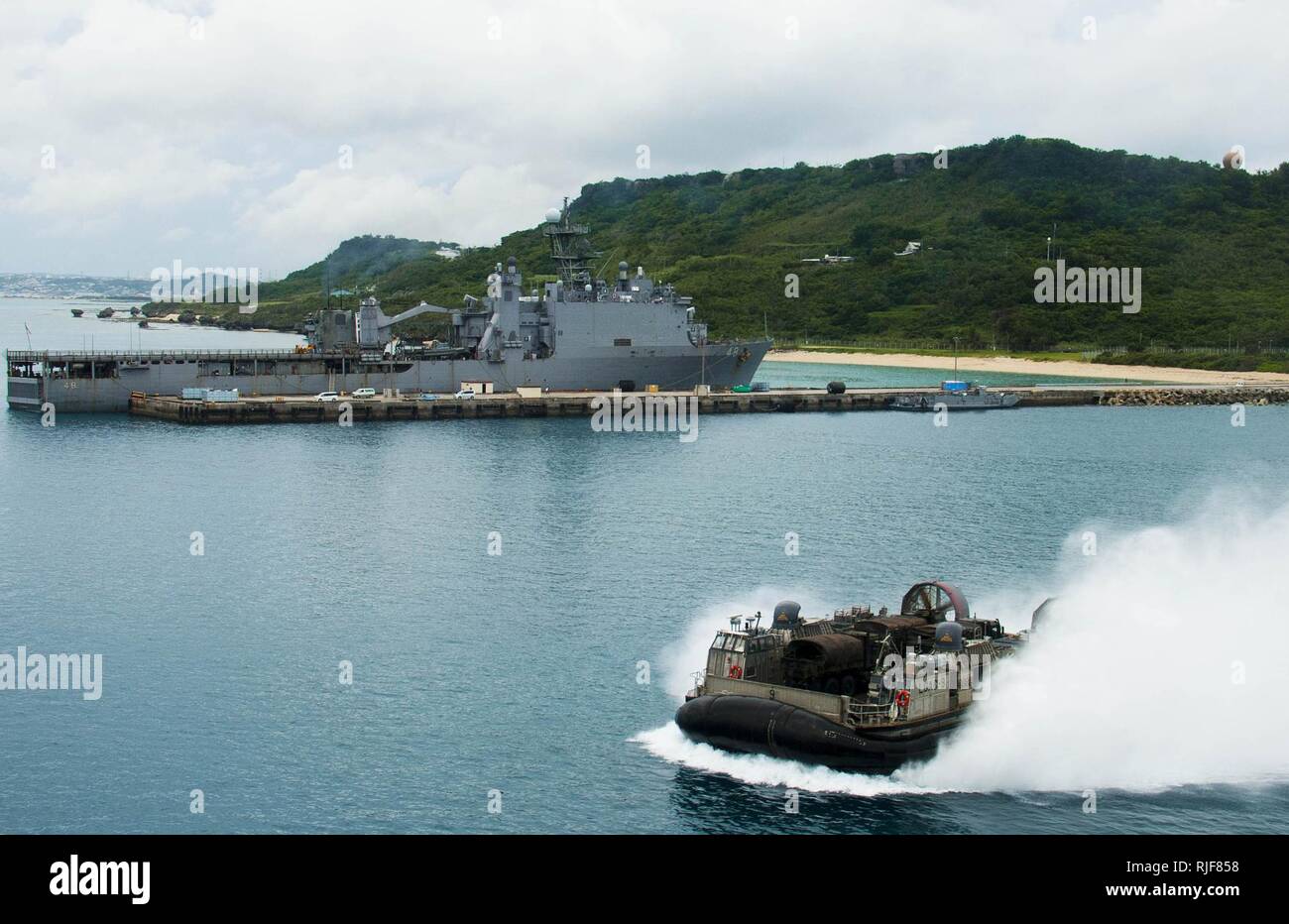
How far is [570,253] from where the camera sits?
4178 inches

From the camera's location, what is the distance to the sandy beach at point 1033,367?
13388 cm

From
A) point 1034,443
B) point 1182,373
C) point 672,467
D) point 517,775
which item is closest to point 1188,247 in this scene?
point 1182,373

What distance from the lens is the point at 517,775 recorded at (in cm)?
2855

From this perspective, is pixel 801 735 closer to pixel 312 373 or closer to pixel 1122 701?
pixel 1122 701

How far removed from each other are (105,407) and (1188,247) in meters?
141

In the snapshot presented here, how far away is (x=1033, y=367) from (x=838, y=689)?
415 ft

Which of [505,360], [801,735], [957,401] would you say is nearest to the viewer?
[801,735]

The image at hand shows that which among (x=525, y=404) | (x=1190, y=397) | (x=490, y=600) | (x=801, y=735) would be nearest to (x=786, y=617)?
(x=801, y=735)

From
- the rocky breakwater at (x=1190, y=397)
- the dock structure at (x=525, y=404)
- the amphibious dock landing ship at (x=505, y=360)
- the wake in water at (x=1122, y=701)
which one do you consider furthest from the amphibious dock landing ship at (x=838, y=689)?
the rocky breakwater at (x=1190, y=397)

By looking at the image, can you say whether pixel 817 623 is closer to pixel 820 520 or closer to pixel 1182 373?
pixel 820 520

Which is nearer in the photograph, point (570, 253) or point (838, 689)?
point (838, 689)

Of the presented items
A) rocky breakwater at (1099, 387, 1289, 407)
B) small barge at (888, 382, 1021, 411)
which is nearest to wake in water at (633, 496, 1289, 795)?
small barge at (888, 382, 1021, 411)

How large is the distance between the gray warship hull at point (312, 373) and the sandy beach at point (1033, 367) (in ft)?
171

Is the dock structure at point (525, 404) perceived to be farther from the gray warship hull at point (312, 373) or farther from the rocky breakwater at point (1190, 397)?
the gray warship hull at point (312, 373)
